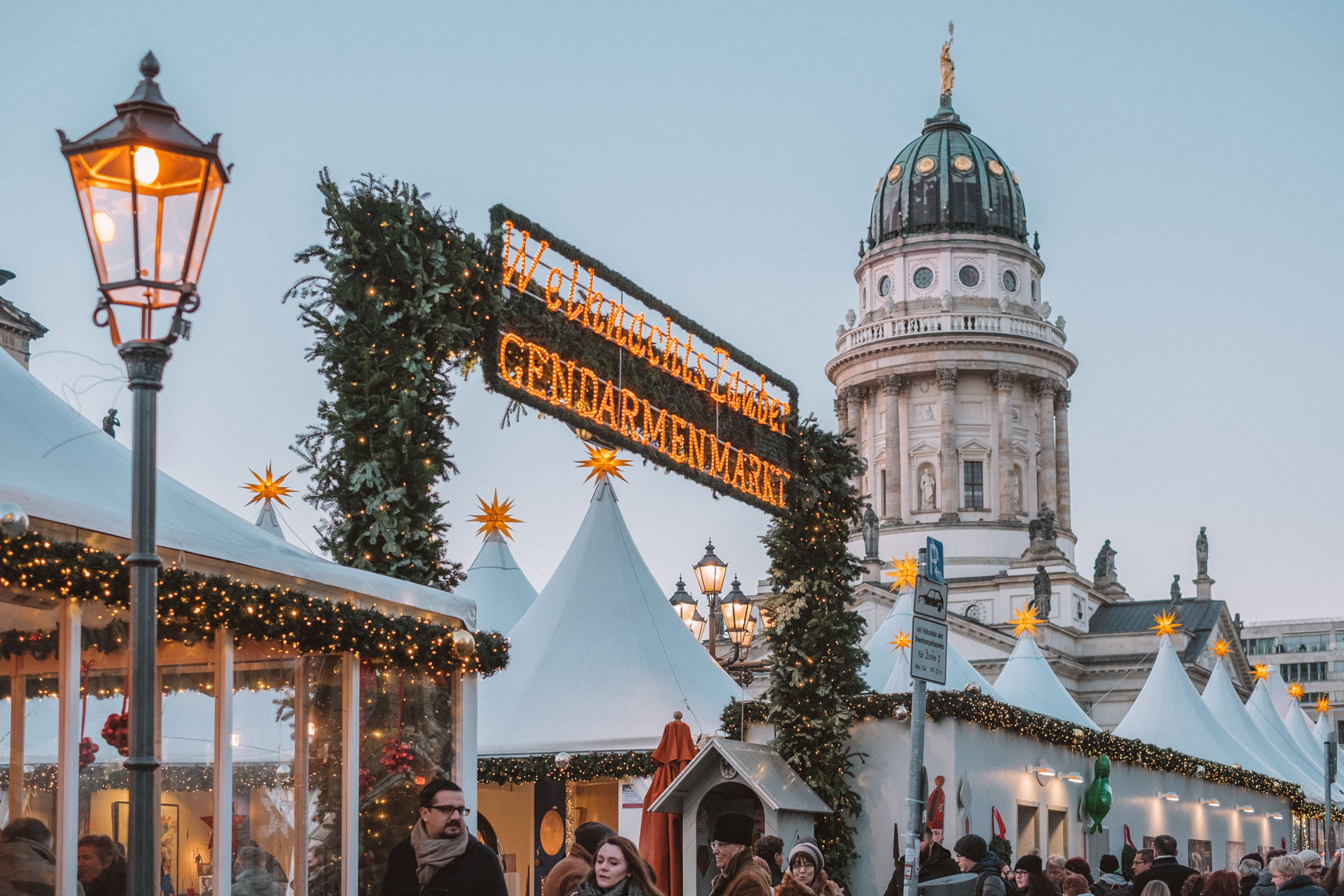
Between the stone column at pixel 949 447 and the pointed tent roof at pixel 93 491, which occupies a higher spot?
the stone column at pixel 949 447

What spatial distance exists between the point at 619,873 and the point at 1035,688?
2664cm

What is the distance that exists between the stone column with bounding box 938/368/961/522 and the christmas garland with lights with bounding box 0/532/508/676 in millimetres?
66714

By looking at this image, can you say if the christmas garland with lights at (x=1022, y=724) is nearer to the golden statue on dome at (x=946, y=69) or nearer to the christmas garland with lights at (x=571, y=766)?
the christmas garland with lights at (x=571, y=766)

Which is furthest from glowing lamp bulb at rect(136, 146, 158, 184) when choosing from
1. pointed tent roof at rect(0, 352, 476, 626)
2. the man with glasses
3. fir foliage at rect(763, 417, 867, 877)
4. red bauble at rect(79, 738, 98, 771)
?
fir foliage at rect(763, 417, 867, 877)

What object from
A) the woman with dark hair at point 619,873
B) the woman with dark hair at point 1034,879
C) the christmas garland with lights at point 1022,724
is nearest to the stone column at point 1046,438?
the christmas garland with lights at point 1022,724

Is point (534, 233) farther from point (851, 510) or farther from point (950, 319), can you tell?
point (950, 319)

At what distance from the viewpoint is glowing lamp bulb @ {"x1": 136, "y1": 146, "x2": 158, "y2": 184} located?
539 cm

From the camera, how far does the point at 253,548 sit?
9.73 meters

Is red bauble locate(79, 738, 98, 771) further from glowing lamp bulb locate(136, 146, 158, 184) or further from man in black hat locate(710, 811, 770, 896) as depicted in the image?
glowing lamp bulb locate(136, 146, 158, 184)

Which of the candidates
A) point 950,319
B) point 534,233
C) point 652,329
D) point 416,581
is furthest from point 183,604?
point 950,319

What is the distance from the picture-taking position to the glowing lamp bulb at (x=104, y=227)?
212 inches

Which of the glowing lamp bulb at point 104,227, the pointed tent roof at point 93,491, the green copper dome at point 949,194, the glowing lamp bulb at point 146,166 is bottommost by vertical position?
the pointed tent roof at point 93,491

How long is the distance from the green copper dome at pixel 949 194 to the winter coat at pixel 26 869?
73027 mm

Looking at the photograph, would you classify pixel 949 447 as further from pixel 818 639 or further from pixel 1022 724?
pixel 818 639
